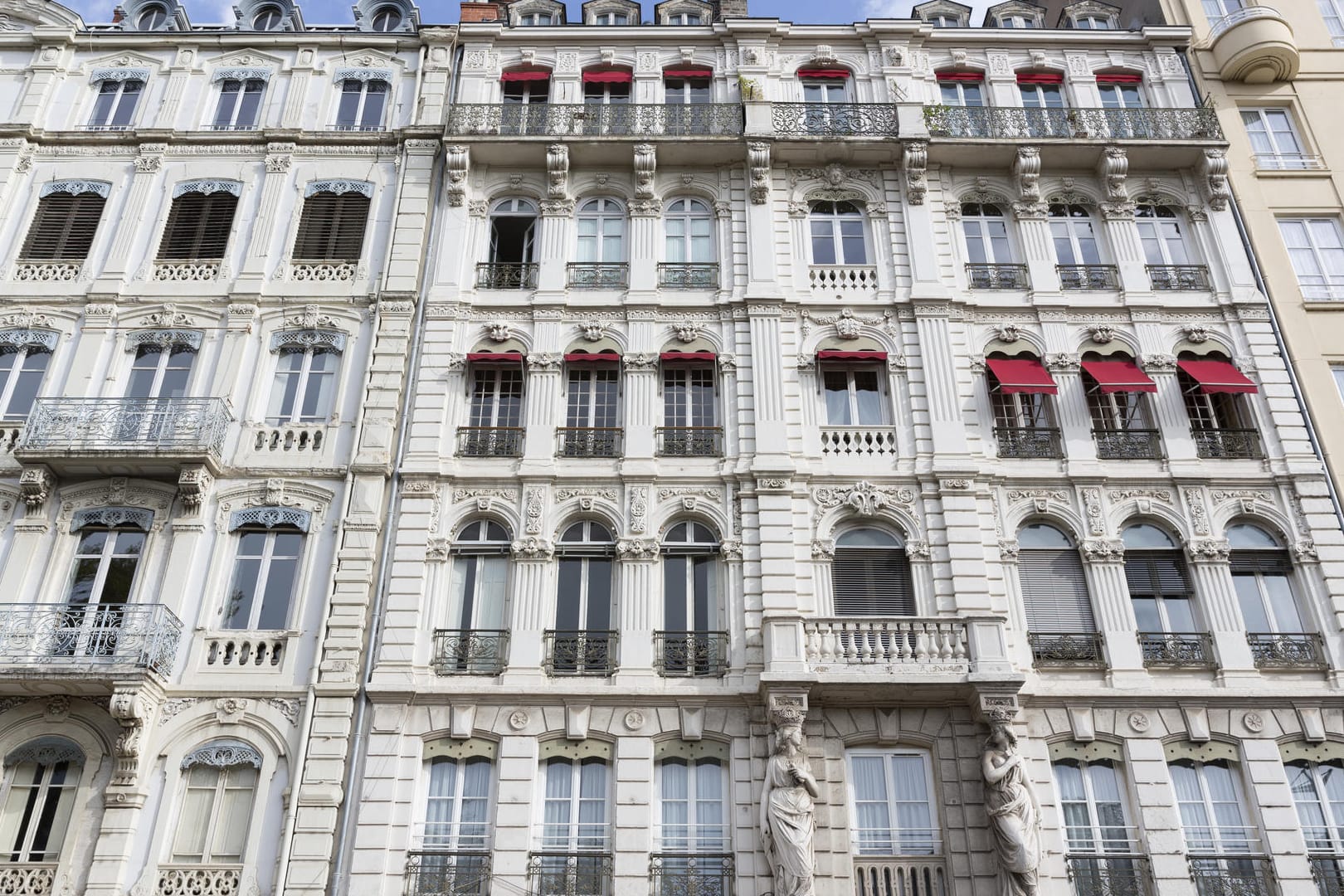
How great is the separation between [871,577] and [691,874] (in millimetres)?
5900

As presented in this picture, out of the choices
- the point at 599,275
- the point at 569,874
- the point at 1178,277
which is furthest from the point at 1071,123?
the point at 569,874

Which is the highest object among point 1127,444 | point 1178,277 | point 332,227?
point 332,227

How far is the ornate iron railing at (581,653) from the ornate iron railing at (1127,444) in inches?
376

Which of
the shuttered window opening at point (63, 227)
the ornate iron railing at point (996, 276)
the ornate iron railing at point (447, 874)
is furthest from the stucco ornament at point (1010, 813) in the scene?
the shuttered window opening at point (63, 227)

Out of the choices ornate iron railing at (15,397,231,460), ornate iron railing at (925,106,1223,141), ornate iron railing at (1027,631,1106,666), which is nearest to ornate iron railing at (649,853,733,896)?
ornate iron railing at (1027,631,1106,666)

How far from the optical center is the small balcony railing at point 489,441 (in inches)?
830

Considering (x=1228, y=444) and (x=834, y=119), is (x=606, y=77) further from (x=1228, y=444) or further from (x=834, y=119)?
(x=1228, y=444)

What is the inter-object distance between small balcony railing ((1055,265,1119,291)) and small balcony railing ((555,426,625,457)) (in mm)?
9537

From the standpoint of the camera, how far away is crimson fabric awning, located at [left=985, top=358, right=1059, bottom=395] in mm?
21156

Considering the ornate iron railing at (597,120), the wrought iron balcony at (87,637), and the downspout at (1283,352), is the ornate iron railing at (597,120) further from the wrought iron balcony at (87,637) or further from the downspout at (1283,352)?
the wrought iron balcony at (87,637)

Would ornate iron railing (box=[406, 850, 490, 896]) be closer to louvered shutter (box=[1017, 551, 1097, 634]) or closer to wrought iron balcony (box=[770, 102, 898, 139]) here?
louvered shutter (box=[1017, 551, 1097, 634])

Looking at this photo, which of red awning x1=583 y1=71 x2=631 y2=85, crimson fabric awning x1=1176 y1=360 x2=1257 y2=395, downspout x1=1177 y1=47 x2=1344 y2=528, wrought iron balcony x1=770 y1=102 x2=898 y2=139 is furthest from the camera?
red awning x1=583 y1=71 x2=631 y2=85

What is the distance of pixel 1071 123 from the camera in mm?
24797

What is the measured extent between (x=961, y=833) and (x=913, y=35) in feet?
57.4
